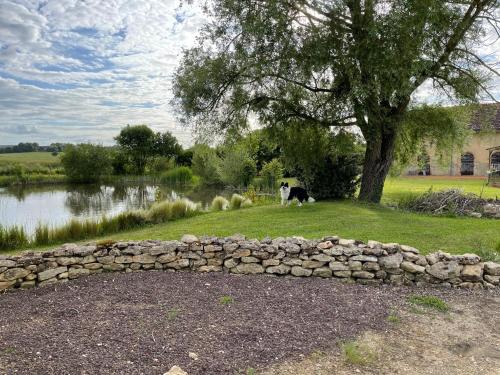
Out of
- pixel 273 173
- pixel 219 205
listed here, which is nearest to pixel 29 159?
pixel 273 173

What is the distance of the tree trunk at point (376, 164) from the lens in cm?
1365

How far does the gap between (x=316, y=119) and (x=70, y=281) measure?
1020 centimetres

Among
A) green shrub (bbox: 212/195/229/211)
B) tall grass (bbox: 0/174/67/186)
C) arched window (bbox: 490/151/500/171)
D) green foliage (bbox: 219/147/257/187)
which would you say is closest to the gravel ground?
green shrub (bbox: 212/195/229/211)

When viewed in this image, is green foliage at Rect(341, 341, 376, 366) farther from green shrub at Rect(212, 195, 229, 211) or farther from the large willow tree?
green shrub at Rect(212, 195, 229, 211)

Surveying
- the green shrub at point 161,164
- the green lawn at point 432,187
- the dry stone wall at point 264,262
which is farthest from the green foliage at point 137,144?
the dry stone wall at point 264,262

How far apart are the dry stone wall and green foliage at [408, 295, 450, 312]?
516 mm

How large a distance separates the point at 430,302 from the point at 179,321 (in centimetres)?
303

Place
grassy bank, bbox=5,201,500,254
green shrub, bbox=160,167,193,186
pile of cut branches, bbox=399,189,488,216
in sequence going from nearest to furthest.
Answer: grassy bank, bbox=5,201,500,254 → pile of cut branches, bbox=399,189,488,216 → green shrub, bbox=160,167,193,186

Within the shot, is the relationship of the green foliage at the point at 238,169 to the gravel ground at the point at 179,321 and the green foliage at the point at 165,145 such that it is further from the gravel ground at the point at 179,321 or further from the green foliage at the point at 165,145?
the gravel ground at the point at 179,321

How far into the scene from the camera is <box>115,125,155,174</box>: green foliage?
44781 millimetres

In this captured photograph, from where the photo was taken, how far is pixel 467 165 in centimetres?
3550

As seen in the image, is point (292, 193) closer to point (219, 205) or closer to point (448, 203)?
point (219, 205)

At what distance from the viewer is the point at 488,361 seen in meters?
3.60

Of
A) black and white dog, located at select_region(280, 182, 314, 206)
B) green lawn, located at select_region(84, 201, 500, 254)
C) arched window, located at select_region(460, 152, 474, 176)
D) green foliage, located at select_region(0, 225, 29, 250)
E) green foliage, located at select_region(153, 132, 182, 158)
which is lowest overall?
green foliage, located at select_region(0, 225, 29, 250)
